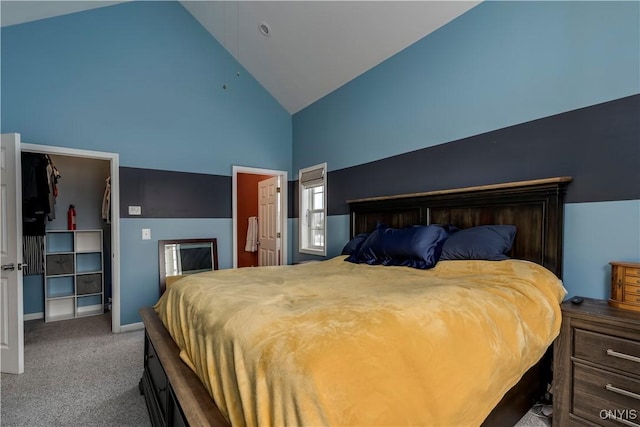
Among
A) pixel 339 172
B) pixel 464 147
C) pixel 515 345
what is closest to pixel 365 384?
pixel 515 345

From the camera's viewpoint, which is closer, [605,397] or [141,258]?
[605,397]

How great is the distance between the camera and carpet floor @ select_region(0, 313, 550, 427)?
1.89 m

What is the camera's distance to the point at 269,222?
5125 mm

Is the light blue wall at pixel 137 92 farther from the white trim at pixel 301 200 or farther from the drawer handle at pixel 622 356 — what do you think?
the drawer handle at pixel 622 356

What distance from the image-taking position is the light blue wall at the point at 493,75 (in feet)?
6.16

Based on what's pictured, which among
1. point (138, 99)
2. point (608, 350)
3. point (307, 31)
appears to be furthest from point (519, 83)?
point (138, 99)

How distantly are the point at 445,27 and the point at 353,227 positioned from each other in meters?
2.24

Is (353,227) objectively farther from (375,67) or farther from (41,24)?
(41,24)

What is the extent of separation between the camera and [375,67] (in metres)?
3.43

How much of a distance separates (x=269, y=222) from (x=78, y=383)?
322cm

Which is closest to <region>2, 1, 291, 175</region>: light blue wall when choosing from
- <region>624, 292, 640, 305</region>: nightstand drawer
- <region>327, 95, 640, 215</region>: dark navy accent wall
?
<region>327, 95, 640, 215</region>: dark navy accent wall

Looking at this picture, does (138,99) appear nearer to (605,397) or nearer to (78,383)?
(78,383)

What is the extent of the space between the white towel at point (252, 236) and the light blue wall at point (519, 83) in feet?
9.47

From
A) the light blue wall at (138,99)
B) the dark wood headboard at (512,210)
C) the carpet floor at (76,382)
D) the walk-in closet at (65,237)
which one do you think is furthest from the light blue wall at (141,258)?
the dark wood headboard at (512,210)
